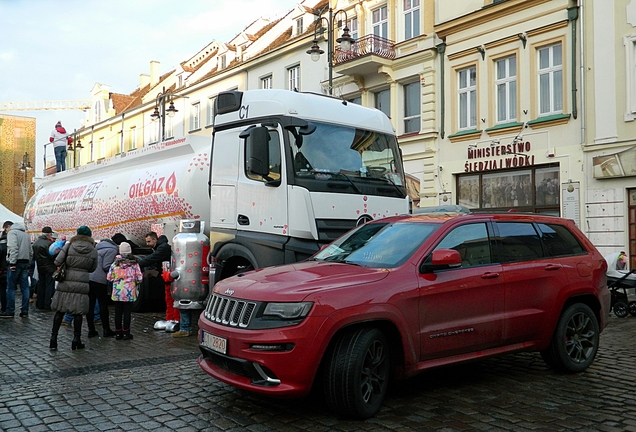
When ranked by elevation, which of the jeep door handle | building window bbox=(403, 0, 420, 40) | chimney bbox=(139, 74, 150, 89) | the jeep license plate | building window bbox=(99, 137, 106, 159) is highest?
chimney bbox=(139, 74, 150, 89)

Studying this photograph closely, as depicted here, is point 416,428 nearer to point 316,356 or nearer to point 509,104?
point 316,356

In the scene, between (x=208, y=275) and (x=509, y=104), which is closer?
(x=208, y=275)

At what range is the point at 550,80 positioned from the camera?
18.5m

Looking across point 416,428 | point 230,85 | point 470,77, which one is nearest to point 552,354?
point 416,428

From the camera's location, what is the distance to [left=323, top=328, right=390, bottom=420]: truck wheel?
4.95m

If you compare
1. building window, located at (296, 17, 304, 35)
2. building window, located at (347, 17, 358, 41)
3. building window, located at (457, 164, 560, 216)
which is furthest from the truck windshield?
Result: building window, located at (296, 17, 304, 35)

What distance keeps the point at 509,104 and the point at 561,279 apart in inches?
556

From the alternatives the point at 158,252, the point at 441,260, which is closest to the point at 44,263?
the point at 158,252

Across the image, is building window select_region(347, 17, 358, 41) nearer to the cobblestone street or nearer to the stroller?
the stroller

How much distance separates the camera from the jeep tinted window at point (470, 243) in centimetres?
602

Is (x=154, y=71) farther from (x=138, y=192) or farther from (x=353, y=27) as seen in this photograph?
(x=138, y=192)

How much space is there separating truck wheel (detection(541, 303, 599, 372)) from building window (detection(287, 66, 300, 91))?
74.3 feet

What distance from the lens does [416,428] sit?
16.1 feet

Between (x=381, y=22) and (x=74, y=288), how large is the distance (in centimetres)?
1881
